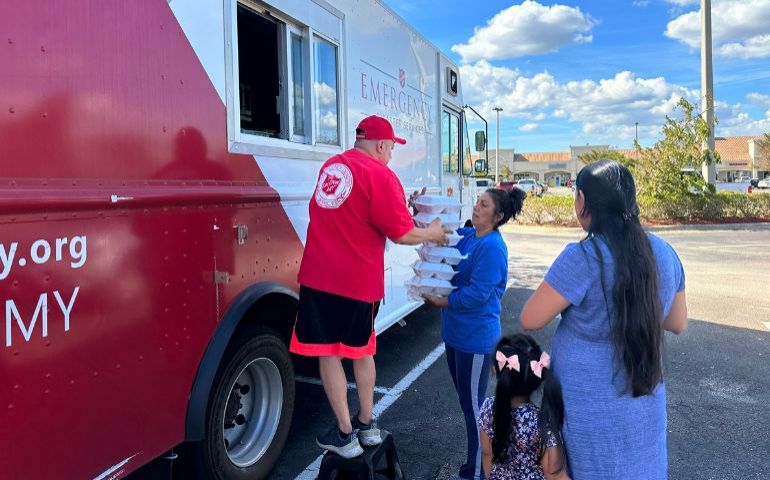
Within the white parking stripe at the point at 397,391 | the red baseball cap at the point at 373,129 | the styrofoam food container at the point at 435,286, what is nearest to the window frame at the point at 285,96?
the red baseball cap at the point at 373,129

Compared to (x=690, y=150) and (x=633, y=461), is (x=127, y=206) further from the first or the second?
(x=690, y=150)

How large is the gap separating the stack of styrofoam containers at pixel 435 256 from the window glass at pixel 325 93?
933 millimetres

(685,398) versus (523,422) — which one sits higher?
(523,422)

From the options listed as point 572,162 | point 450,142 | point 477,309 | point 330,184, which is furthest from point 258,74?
point 572,162

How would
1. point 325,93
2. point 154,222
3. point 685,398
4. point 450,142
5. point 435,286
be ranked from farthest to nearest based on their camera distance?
1. point 450,142
2. point 685,398
3. point 325,93
4. point 435,286
5. point 154,222

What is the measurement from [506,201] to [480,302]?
0.58 metres

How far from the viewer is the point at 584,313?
1983mm

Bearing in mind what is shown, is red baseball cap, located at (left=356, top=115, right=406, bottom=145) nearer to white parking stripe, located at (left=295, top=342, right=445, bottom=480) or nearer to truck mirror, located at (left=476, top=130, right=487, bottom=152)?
white parking stripe, located at (left=295, top=342, right=445, bottom=480)

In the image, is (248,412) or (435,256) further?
(248,412)

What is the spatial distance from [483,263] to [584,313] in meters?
1.00

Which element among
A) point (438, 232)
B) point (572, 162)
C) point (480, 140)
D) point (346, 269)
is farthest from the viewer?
point (572, 162)

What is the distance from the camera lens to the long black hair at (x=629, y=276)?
6.19ft

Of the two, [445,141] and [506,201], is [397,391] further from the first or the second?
[445,141]

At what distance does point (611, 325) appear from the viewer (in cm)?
194
